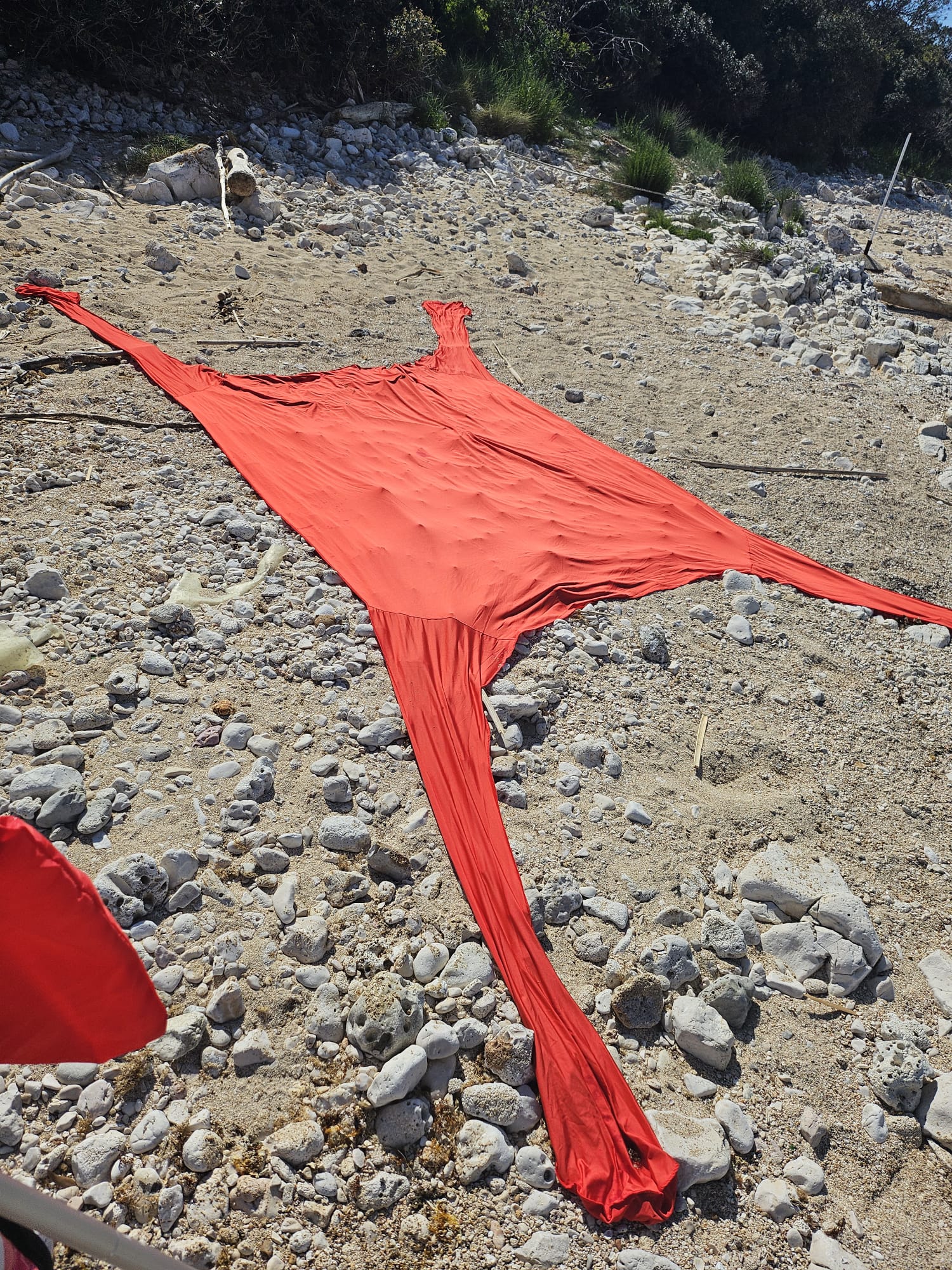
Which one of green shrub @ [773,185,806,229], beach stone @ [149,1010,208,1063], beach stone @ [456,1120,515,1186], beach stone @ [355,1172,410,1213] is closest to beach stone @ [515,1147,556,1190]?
beach stone @ [456,1120,515,1186]

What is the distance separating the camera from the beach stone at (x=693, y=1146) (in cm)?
192

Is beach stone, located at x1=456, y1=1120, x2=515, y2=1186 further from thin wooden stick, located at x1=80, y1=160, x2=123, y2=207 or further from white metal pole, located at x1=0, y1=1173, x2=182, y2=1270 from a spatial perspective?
thin wooden stick, located at x1=80, y1=160, x2=123, y2=207

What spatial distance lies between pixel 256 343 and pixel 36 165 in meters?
2.86

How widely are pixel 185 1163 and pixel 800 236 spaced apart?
33.3ft

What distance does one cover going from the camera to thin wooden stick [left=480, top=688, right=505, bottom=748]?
295 cm

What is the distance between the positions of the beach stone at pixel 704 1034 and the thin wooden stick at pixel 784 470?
3.42 meters

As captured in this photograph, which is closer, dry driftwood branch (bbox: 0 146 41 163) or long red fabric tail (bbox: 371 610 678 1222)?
long red fabric tail (bbox: 371 610 678 1222)

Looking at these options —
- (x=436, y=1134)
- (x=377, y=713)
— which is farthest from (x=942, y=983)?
(x=377, y=713)

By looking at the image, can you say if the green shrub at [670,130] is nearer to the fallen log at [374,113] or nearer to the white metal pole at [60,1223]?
the fallen log at [374,113]

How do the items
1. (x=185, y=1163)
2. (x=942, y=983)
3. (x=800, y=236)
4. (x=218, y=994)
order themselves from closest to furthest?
(x=185, y=1163) → (x=218, y=994) → (x=942, y=983) → (x=800, y=236)

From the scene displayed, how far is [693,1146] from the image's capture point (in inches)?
76.5

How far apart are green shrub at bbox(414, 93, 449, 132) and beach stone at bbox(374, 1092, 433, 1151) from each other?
31.8ft

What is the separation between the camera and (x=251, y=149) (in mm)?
7891

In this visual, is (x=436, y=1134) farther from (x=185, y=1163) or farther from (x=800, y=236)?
(x=800, y=236)
